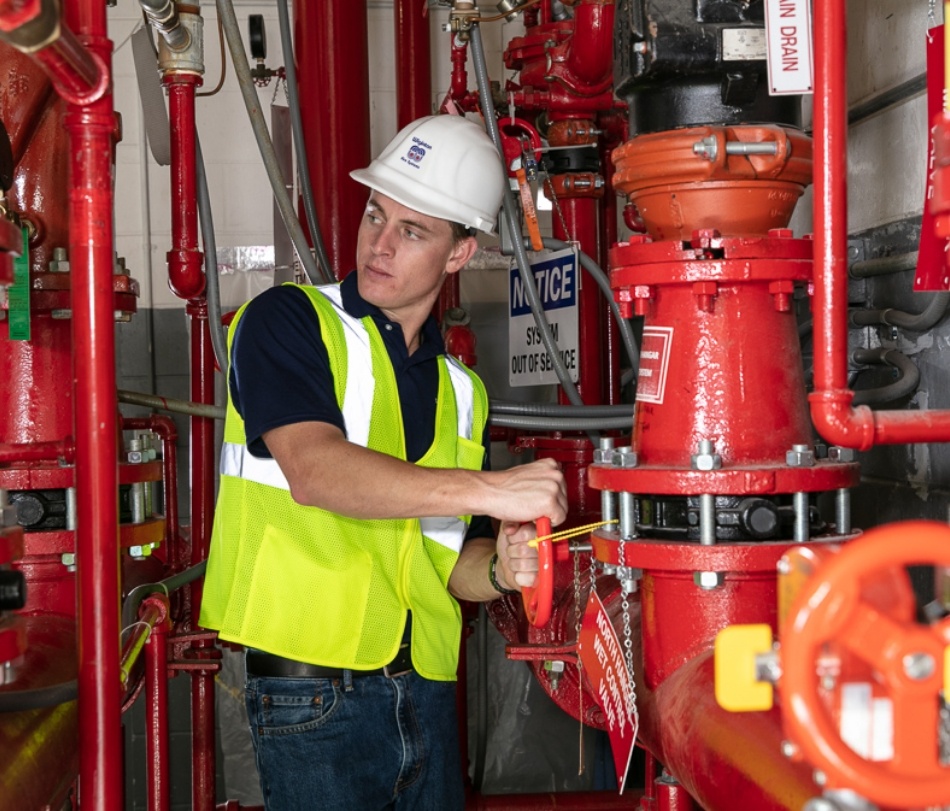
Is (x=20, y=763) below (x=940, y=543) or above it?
below

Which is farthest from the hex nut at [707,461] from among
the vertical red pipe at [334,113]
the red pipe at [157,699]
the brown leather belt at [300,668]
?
the vertical red pipe at [334,113]

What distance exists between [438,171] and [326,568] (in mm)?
771

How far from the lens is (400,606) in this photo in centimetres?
207

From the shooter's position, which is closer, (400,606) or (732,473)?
(732,473)

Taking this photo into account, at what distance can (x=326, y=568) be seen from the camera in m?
1.97

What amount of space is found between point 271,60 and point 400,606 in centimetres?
234

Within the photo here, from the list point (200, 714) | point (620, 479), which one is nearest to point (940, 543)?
point (620, 479)

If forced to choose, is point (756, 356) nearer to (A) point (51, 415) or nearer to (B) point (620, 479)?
(B) point (620, 479)

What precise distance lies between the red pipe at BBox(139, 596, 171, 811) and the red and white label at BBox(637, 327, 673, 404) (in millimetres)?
959

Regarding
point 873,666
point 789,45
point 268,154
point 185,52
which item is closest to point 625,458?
point 789,45

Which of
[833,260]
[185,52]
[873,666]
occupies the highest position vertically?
[185,52]

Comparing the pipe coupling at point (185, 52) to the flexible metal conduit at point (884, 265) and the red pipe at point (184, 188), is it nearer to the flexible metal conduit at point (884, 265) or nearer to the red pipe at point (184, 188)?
the red pipe at point (184, 188)

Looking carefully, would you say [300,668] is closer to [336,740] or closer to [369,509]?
[336,740]

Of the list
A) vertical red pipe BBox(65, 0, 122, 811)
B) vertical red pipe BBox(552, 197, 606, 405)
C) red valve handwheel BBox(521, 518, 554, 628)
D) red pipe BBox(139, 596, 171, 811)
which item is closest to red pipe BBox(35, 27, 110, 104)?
vertical red pipe BBox(65, 0, 122, 811)
